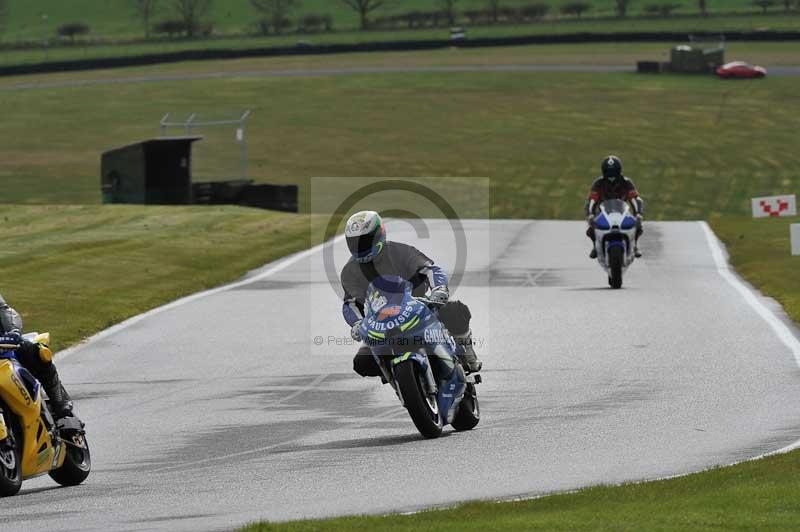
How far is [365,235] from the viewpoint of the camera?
11570 millimetres

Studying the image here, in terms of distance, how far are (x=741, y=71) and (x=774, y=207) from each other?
150ft

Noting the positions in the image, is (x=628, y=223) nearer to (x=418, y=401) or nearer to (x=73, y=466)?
(x=418, y=401)

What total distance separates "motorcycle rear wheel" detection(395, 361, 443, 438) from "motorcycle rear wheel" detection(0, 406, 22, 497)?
2.91 m

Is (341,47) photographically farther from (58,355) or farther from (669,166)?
(58,355)

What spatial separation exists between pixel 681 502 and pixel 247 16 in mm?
133511

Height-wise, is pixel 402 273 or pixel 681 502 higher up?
pixel 402 273

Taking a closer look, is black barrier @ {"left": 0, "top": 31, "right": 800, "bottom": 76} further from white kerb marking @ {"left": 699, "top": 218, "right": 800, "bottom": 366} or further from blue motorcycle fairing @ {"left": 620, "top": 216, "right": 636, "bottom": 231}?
blue motorcycle fairing @ {"left": 620, "top": 216, "right": 636, "bottom": 231}

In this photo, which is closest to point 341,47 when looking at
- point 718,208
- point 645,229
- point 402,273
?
point 718,208

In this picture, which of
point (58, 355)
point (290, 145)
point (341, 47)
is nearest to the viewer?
point (58, 355)

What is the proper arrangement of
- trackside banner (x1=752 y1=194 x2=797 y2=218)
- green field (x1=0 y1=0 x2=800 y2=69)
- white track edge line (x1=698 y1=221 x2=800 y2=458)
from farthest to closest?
1. green field (x1=0 y1=0 x2=800 y2=69)
2. trackside banner (x1=752 y1=194 x2=797 y2=218)
3. white track edge line (x1=698 y1=221 x2=800 y2=458)

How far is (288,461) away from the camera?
11289 millimetres

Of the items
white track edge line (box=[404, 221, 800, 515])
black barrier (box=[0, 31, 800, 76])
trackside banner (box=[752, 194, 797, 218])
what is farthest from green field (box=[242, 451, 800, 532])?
black barrier (box=[0, 31, 800, 76])

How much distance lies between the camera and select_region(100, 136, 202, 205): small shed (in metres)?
43.4

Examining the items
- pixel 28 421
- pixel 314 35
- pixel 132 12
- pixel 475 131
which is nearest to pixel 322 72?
pixel 475 131
